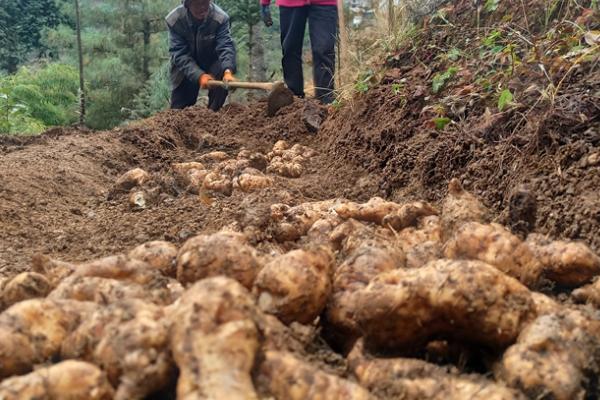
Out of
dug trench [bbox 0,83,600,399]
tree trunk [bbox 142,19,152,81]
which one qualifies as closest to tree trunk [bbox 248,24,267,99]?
tree trunk [bbox 142,19,152,81]

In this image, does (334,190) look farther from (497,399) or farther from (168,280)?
(497,399)

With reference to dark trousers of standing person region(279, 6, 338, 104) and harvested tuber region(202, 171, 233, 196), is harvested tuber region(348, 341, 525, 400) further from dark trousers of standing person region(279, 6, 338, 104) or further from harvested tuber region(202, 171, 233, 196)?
dark trousers of standing person region(279, 6, 338, 104)

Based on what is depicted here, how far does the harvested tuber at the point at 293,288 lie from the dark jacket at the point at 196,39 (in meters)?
7.81

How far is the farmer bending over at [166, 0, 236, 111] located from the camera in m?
9.38

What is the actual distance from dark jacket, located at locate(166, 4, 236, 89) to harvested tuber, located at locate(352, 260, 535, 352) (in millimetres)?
8042

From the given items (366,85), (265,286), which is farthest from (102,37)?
(265,286)

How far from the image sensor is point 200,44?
9.81 meters

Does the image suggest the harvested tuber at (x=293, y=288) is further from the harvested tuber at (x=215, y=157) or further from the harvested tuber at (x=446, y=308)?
the harvested tuber at (x=215, y=157)

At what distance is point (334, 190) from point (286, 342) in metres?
2.89

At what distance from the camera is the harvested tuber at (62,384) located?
1.52m

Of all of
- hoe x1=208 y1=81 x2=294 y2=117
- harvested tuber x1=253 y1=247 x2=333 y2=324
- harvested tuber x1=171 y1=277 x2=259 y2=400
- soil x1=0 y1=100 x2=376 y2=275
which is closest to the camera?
harvested tuber x1=171 y1=277 x2=259 y2=400

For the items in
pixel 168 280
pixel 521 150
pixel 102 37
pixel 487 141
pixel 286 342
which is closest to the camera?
pixel 286 342

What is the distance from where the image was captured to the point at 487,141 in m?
3.64

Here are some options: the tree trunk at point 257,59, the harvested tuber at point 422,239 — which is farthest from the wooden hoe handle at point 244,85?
the tree trunk at point 257,59
